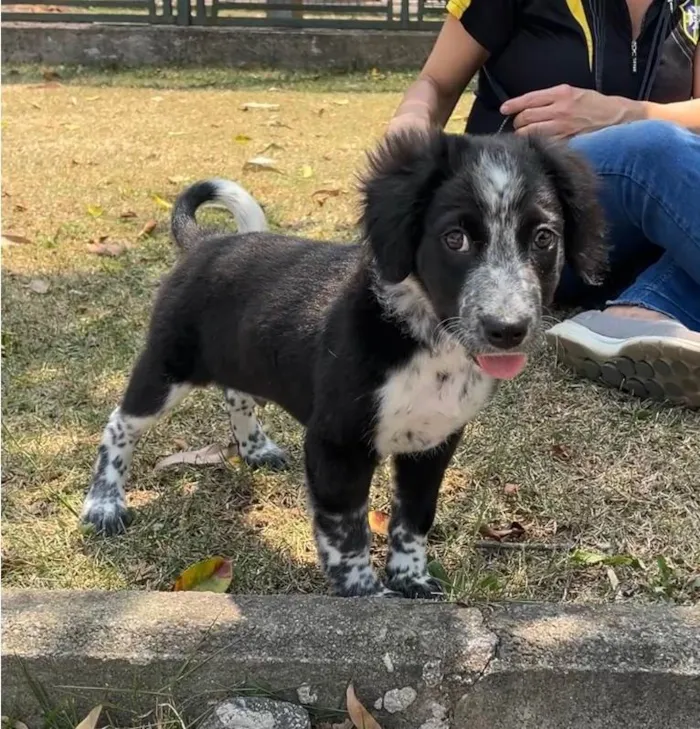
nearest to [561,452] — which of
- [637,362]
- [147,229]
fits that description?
[637,362]

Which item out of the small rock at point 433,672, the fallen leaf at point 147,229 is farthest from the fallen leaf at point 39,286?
the small rock at point 433,672

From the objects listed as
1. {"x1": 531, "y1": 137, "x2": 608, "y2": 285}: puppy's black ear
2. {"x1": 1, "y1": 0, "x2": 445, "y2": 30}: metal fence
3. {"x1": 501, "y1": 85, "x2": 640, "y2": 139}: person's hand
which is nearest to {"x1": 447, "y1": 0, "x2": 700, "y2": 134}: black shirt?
{"x1": 501, "y1": 85, "x2": 640, "y2": 139}: person's hand

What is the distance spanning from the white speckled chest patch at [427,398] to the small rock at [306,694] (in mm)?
604

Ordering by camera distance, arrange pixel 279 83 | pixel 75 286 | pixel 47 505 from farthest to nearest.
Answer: pixel 279 83, pixel 75 286, pixel 47 505

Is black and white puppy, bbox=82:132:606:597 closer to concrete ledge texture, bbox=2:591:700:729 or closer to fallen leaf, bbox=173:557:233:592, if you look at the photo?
fallen leaf, bbox=173:557:233:592

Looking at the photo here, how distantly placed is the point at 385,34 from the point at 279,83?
5.09ft

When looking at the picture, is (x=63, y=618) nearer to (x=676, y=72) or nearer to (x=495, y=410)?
(x=495, y=410)

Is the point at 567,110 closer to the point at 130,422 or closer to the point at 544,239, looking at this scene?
the point at 544,239

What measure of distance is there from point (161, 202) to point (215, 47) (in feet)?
18.8

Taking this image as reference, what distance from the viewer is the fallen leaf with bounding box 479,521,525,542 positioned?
2689 mm

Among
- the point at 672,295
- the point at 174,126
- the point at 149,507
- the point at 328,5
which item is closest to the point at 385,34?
the point at 328,5

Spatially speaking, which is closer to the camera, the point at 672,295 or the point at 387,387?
the point at 387,387

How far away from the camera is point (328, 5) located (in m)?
10.8

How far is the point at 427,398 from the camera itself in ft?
7.35
